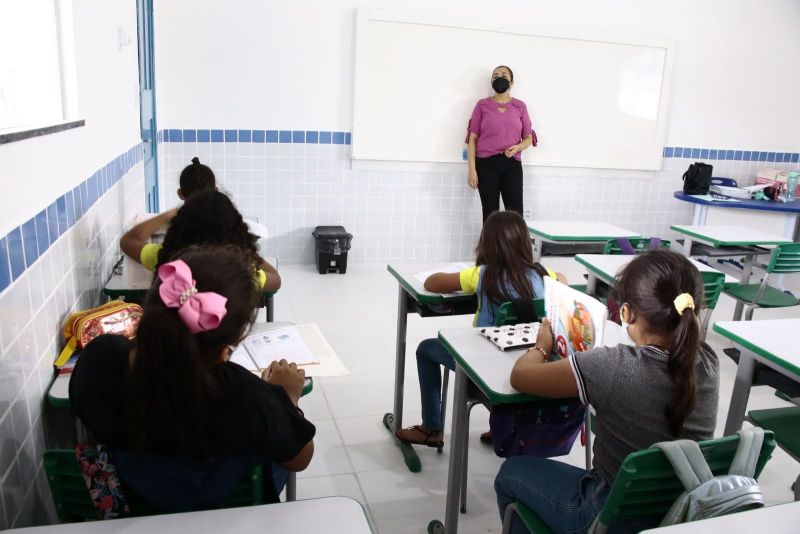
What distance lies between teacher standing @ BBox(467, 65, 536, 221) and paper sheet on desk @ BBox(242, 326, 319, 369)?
4073 mm

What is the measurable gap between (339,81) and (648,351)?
14.7 ft

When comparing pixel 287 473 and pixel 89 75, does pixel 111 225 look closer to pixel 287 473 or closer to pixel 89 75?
pixel 89 75

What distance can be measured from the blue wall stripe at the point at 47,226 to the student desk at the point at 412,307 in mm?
1266

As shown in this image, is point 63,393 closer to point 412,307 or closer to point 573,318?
point 573,318

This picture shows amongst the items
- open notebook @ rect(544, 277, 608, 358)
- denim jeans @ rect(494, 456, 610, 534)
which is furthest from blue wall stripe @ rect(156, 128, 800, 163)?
denim jeans @ rect(494, 456, 610, 534)

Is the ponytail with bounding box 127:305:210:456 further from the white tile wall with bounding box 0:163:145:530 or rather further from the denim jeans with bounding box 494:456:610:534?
the denim jeans with bounding box 494:456:610:534

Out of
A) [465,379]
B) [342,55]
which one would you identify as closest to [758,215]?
[342,55]

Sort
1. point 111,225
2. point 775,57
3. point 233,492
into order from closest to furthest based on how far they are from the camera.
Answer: point 233,492 → point 111,225 → point 775,57

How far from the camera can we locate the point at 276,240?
18.7 ft

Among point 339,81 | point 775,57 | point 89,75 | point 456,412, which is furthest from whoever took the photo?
point 775,57

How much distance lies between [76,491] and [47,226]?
0.74 m

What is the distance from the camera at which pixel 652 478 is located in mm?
1325

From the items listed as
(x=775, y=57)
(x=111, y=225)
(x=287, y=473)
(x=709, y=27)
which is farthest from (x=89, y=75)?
(x=775, y=57)

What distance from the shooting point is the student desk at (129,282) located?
2379mm
